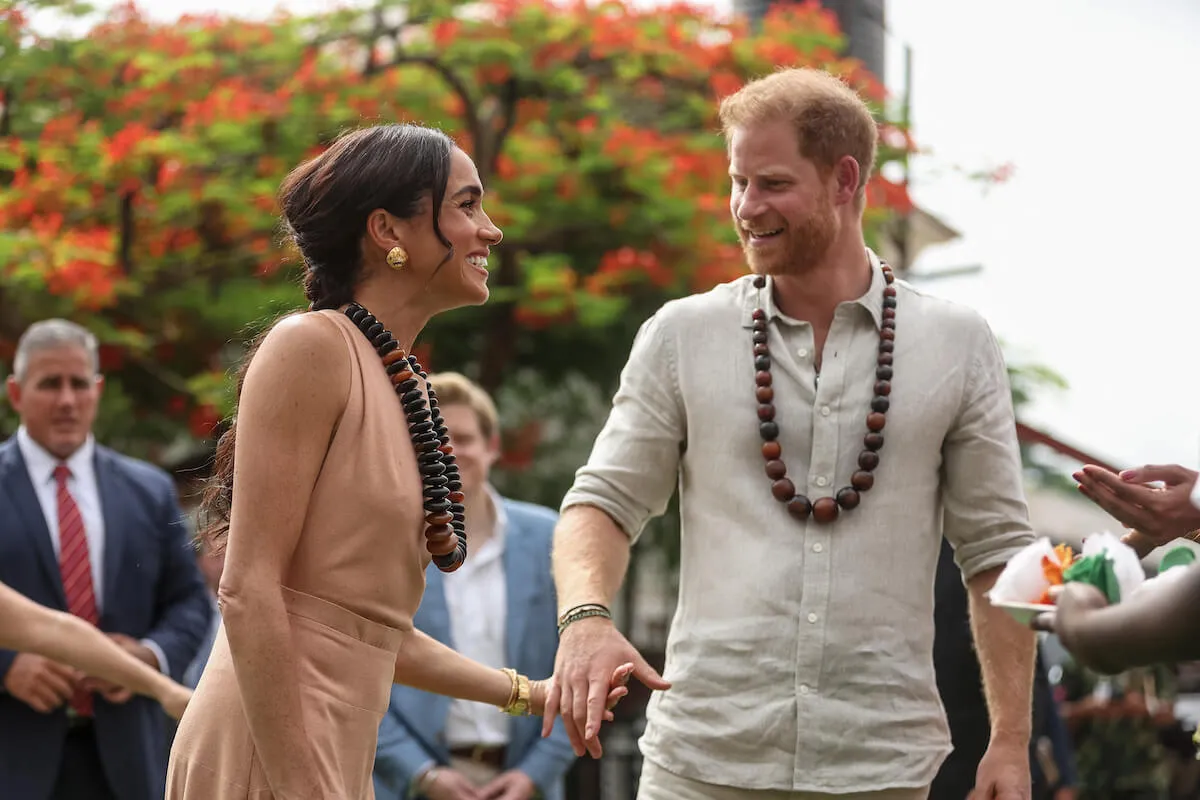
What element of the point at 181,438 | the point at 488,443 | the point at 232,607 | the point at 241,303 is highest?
the point at 232,607

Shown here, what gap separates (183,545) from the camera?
5.98 metres

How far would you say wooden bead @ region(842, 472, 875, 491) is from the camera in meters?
3.52

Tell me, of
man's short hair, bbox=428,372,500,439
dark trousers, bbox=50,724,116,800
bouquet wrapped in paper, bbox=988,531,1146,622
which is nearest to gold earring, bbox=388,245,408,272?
bouquet wrapped in paper, bbox=988,531,1146,622

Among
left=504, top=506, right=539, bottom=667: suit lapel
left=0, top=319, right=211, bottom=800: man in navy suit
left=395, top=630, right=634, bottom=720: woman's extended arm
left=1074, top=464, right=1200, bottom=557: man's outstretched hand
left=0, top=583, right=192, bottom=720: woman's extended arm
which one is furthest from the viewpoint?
left=504, top=506, right=539, bottom=667: suit lapel

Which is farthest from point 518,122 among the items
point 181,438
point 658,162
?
point 181,438

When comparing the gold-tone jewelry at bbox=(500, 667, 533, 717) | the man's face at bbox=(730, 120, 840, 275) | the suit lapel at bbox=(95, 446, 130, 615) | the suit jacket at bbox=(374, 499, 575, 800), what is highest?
the man's face at bbox=(730, 120, 840, 275)

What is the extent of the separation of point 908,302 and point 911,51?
706 cm

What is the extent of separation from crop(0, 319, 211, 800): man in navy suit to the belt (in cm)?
108

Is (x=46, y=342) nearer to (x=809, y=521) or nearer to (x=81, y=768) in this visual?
(x=81, y=768)

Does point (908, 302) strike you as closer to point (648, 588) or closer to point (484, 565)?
point (484, 565)

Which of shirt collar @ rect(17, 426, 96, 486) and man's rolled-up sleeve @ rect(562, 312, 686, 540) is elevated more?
man's rolled-up sleeve @ rect(562, 312, 686, 540)

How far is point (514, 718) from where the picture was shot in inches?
211

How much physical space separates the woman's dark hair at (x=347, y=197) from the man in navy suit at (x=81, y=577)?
2406 millimetres

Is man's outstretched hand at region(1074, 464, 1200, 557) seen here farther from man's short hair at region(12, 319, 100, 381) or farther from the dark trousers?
man's short hair at region(12, 319, 100, 381)
